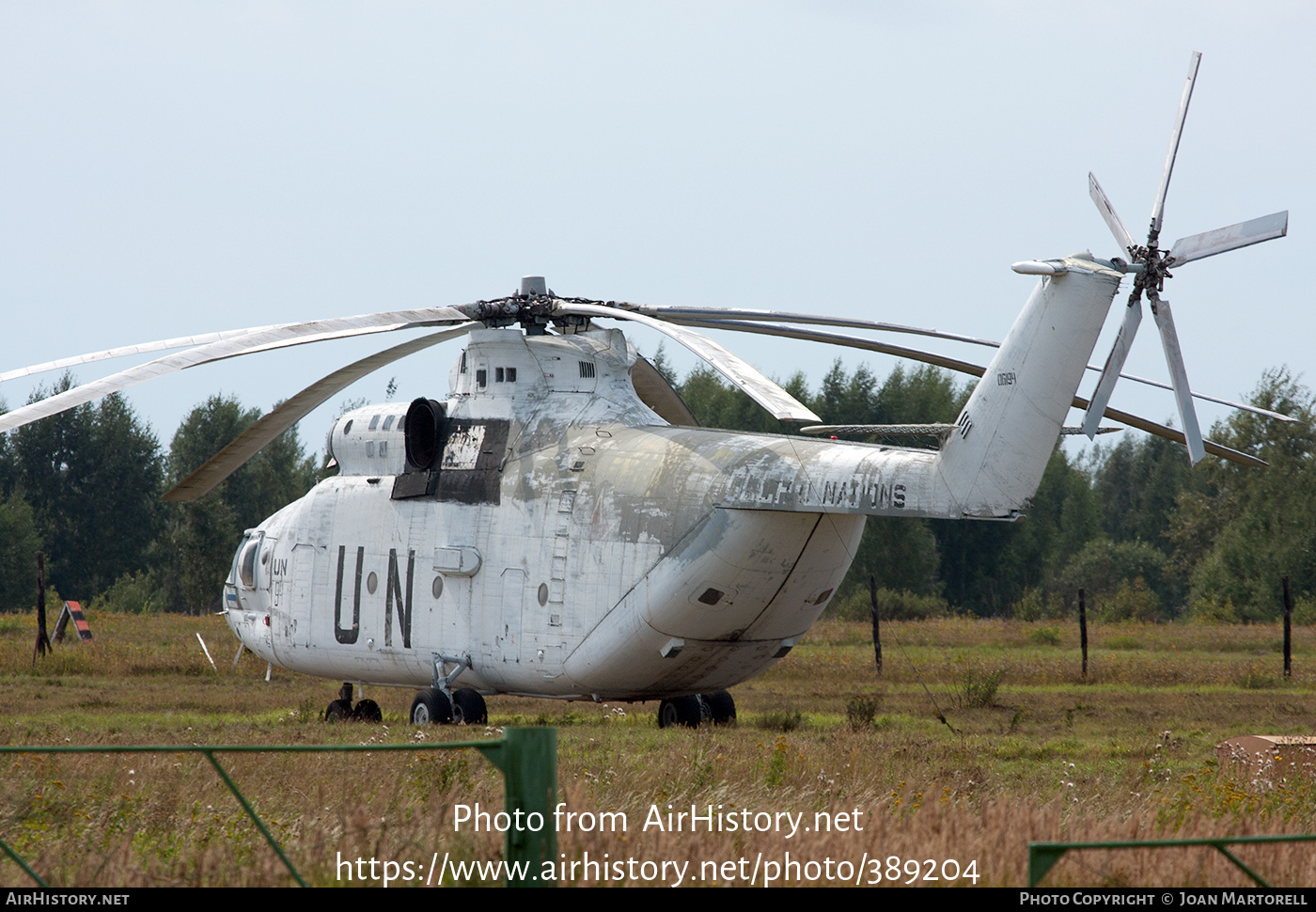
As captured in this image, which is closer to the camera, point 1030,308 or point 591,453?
point 1030,308

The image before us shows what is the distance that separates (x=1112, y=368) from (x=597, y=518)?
647 centimetres

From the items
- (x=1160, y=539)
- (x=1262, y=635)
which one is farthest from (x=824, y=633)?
(x=1160, y=539)

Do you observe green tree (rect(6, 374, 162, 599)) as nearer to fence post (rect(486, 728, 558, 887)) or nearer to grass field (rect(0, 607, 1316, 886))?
grass field (rect(0, 607, 1316, 886))

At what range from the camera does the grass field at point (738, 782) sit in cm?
797

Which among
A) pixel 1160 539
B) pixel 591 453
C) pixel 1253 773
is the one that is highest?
pixel 591 453

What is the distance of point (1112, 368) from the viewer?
43.0ft

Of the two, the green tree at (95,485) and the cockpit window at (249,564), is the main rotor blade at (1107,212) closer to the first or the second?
the cockpit window at (249,564)

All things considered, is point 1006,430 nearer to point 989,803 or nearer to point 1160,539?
point 989,803

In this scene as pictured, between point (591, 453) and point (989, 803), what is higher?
point (591, 453)

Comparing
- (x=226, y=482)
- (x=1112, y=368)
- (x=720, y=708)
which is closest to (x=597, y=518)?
(x=720, y=708)

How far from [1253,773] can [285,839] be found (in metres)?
8.86

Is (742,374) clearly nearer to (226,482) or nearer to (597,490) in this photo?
(597,490)

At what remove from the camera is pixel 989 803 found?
10.6 meters
